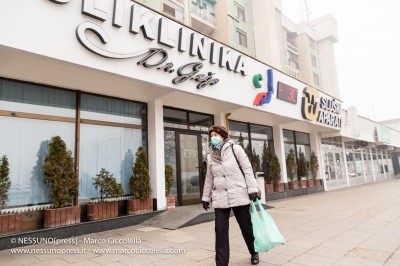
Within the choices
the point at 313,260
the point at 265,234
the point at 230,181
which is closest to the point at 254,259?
the point at 265,234

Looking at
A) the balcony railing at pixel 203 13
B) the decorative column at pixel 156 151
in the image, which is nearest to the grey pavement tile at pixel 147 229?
the decorative column at pixel 156 151

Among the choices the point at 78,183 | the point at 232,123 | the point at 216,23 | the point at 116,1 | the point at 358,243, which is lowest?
the point at 358,243

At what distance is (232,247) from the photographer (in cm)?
410

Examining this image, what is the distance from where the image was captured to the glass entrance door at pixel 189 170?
26.2 feet

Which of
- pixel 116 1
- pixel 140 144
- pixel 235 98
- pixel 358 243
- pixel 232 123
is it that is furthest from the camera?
pixel 232 123

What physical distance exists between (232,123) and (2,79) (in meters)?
7.35

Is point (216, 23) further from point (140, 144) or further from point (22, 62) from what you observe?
point (22, 62)

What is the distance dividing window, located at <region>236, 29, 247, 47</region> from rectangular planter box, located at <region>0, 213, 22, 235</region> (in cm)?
1999

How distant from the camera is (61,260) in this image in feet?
12.4

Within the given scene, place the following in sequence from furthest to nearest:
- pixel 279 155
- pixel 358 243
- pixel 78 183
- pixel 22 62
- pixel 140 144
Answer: pixel 279 155 < pixel 140 144 < pixel 78 183 < pixel 22 62 < pixel 358 243

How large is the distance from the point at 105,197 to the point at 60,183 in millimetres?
1239

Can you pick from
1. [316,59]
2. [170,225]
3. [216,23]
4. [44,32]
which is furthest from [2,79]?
[316,59]

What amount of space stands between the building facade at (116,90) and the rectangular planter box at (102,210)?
464mm

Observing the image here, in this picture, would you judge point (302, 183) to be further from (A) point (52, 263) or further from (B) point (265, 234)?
(A) point (52, 263)
